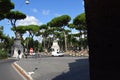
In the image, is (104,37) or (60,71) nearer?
(104,37)

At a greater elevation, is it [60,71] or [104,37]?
[104,37]

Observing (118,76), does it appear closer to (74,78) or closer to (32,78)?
(74,78)

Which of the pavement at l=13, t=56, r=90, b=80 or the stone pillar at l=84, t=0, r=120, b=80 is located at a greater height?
the stone pillar at l=84, t=0, r=120, b=80

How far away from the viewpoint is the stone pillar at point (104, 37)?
854 centimetres

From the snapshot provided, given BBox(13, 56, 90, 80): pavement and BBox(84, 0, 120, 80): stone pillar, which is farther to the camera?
BBox(13, 56, 90, 80): pavement

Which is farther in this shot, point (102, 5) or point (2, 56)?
point (2, 56)

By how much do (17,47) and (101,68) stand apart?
225ft

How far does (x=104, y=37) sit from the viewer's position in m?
9.23

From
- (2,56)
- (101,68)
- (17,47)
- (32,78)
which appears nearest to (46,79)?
(32,78)

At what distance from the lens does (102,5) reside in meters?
9.30

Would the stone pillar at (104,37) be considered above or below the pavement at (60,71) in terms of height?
above

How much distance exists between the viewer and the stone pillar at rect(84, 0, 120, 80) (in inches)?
336

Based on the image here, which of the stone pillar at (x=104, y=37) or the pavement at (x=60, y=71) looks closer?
the stone pillar at (x=104, y=37)

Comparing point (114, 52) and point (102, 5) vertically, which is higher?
point (102, 5)
